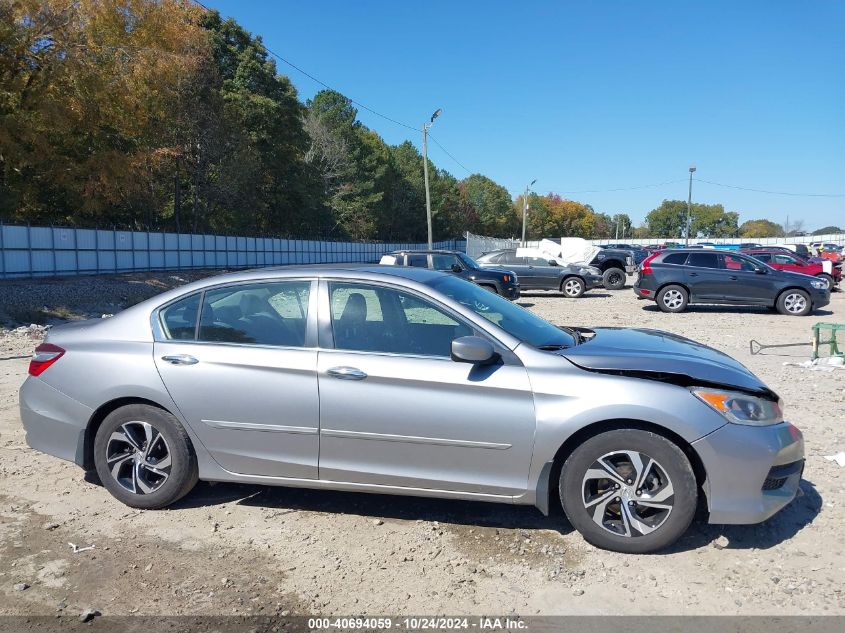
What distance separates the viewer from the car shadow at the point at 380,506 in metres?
4.17

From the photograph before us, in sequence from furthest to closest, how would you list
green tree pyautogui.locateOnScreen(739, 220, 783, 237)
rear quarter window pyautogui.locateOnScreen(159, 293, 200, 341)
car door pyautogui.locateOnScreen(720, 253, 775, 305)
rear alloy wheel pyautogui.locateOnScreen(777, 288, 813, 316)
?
green tree pyautogui.locateOnScreen(739, 220, 783, 237), car door pyautogui.locateOnScreen(720, 253, 775, 305), rear alloy wheel pyautogui.locateOnScreen(777, 288, 813, 316), rear quarter window pyautogui.locateOnScreen(159, 293, 200, 341)

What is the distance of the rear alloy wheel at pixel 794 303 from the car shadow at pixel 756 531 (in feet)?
46.5

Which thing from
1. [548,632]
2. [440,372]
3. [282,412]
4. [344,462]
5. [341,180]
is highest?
[341,180]

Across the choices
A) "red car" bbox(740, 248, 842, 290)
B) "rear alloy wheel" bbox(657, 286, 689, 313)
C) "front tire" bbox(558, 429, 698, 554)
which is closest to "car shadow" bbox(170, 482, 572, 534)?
"front tire" bbox(558, 429, 698, 554)

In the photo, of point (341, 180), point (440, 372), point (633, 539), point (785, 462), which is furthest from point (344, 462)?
point (341, 180)

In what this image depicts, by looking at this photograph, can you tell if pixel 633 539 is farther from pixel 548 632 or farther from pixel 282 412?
pixel 282 412

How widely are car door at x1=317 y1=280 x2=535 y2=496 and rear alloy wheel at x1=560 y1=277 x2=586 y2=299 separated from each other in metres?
19.5

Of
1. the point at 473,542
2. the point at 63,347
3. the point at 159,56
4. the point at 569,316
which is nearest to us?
the point at 473,542

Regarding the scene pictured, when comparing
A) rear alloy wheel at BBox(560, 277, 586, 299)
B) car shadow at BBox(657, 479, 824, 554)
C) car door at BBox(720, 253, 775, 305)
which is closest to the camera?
car shadow at BBox(657, 479, 824, 554)

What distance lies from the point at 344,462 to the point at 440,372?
830mm

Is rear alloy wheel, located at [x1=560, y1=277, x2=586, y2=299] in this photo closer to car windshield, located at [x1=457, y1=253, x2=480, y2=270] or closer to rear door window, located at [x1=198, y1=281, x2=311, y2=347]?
car windshield, located at [x1=457, y1=253, x2=480, y2=270]

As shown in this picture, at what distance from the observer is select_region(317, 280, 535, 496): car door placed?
3.71m

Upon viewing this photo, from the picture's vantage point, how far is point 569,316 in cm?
1673

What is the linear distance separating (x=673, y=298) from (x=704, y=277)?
953 mm
